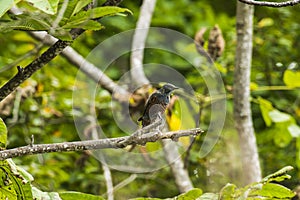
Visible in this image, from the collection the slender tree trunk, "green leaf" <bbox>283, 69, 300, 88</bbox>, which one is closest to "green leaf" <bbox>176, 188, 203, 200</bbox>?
the slender tree trunk

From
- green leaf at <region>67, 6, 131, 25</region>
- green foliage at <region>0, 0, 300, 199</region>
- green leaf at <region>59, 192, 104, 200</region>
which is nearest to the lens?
green leaf at <region>67, 6, 131, 25</region>

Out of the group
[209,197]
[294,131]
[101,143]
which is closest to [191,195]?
[209,197]

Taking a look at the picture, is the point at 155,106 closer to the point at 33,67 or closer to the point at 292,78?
the point at 33,67

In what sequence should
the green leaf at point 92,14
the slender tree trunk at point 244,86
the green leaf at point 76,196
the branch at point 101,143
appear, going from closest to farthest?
the branch at point 101,143 < the green leaf at point 92,14 < the green leaf at point 76,196 < the slender tree trunk at point 244,86

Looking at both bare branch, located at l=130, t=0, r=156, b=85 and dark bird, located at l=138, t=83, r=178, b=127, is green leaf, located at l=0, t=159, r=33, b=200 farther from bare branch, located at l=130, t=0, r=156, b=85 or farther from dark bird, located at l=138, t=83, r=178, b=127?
bare branch, located at l=130, t=0, r=156, b=85

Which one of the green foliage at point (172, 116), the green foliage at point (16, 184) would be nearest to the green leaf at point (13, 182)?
the green foliage at point (16, 184)

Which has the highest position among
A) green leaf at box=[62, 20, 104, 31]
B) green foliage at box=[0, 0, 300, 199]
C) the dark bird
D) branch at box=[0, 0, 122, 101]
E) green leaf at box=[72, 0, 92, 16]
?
green leaf at box=[72, 0, 92, 16]

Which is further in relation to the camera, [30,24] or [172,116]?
[172,116]

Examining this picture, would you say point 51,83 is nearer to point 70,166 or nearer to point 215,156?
point 70,166

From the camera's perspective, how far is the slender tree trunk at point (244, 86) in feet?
5.01

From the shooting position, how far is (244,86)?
1539mm

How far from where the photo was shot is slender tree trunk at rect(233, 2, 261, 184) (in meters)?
1.53

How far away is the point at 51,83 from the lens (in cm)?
223

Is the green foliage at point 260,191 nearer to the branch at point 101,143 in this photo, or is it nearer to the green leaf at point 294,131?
the branch at point 101,143
